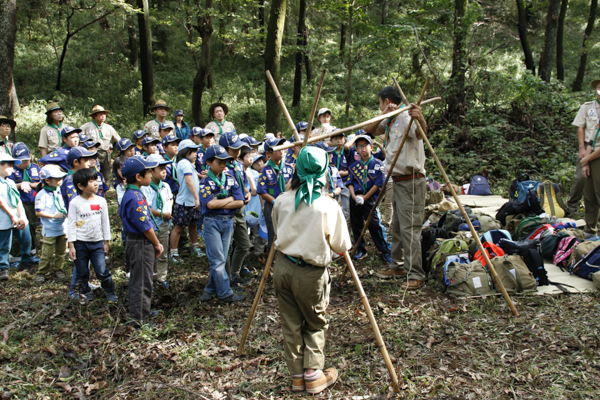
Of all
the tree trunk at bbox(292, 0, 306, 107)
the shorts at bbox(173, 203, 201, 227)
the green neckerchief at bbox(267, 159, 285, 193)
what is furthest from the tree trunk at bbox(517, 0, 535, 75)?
the shorts at bbox(173, 203, 201, 227)

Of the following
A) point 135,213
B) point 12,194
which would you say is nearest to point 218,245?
point 135,213

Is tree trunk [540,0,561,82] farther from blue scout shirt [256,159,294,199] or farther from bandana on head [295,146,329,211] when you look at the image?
bandana on head [295,146,329,211]

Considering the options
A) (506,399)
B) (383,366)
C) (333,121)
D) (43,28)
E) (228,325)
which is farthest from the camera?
(43,28)

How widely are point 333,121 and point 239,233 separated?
15.2 meters

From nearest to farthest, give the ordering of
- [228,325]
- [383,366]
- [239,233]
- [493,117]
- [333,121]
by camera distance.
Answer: [383,366], [228,325], [239,233], [493,117], [333,121]

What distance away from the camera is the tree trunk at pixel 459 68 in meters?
13.1

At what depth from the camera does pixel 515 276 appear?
5297mm

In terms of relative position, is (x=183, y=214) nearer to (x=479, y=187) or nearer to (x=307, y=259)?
(x=307, y=259)

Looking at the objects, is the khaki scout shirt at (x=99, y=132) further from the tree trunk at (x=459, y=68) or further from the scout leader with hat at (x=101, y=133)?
the tree trunk at (x=459, y=68)

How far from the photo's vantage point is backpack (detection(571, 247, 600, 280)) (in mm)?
5473

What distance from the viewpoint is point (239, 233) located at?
591 cm

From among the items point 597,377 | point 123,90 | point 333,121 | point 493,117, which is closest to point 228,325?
point 597,377

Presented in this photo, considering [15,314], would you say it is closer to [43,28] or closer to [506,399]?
[506,399]

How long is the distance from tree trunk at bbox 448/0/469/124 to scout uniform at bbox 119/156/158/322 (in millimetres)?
11463
